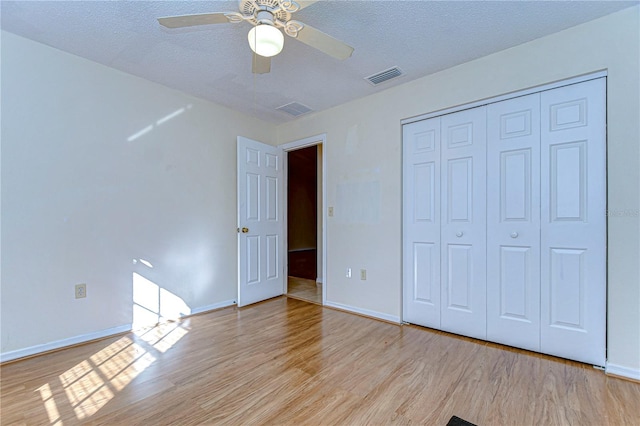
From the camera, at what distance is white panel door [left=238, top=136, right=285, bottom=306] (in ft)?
11.7

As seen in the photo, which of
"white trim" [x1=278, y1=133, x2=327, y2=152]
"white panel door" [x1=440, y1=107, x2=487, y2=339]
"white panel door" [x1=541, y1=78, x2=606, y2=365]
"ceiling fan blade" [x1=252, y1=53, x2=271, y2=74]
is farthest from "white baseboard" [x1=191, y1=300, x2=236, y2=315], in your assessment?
"white panel door" [x1=541, y1=78, x2=606, y2=365]

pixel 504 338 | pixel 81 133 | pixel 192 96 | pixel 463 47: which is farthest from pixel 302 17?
pixel 504 338

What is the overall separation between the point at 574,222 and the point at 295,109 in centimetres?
299

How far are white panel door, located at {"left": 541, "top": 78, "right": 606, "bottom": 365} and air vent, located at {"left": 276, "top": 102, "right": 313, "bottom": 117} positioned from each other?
2394mm

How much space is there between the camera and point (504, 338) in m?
2.42

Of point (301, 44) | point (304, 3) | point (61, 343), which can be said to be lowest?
point (61, 343)

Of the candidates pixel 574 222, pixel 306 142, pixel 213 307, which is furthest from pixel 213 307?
pixel 574 222

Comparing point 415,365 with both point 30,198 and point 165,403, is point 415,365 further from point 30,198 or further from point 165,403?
point 30,198

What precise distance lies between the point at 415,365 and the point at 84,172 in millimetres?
3184

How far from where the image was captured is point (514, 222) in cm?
240

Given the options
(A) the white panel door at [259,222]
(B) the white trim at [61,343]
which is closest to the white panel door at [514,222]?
(A) the white panel door at [259,222]

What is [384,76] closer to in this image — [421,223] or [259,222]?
[421,223]

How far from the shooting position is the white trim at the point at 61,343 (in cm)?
216

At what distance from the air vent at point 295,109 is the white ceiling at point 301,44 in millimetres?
470
